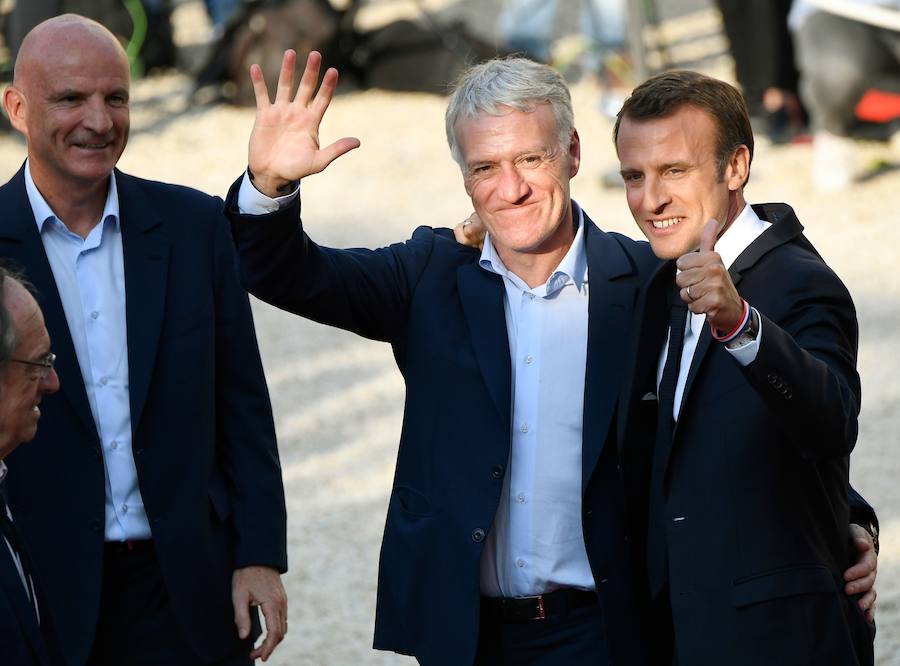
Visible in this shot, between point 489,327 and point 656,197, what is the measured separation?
433 mm

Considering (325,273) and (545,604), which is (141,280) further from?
(545,604)

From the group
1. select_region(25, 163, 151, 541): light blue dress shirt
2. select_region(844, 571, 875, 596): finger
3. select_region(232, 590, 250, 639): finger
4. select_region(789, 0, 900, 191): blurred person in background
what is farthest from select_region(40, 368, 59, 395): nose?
select_region(789, 0, 900, 191): blurred person in background

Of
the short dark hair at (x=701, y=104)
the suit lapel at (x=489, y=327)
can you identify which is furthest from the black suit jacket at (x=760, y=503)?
the suit lapel at (x=489, y=327)

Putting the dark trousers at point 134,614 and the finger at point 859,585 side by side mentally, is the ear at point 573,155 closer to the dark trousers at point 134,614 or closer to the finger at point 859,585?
the finger at point 859,585

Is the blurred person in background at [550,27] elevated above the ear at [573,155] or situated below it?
above

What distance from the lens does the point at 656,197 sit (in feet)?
9.32

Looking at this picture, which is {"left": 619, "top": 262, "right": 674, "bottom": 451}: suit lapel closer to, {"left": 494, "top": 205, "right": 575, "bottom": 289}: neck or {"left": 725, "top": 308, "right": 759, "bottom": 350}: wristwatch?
{"left": 494, "top": 205, "right": 575, "bottom": 289}: neck

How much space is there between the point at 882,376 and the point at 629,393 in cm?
509

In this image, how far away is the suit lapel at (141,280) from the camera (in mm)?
3158

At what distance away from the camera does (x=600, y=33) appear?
11508 mm

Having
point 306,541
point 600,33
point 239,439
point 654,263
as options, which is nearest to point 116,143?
point 239,439

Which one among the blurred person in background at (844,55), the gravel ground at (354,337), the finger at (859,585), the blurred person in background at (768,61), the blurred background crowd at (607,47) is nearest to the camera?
the finger at (859,585)

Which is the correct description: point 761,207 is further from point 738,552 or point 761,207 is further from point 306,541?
point 306,541

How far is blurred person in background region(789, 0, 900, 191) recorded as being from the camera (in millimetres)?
9727
